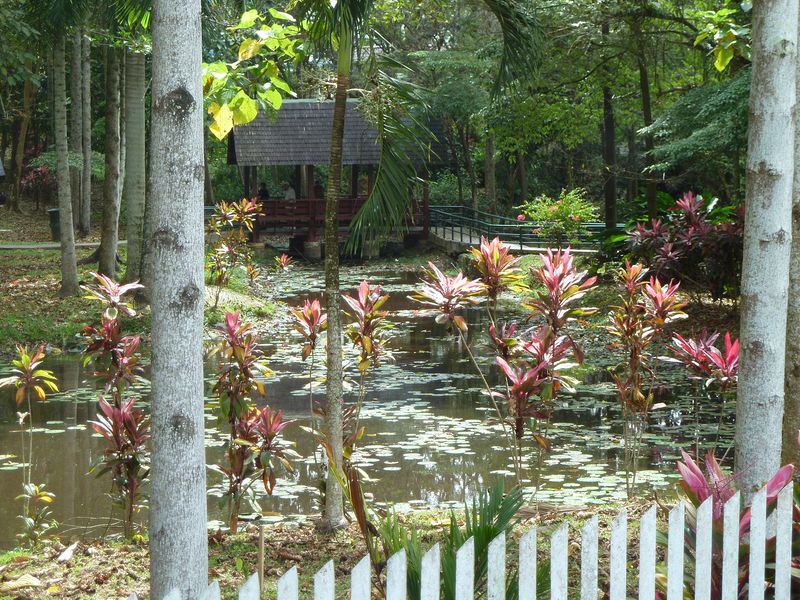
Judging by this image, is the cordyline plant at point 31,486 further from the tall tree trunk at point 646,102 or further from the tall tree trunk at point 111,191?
the tall tree trunk at point 646,102

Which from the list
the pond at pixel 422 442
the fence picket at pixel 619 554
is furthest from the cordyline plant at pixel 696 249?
the fence picket at pixel 619 554

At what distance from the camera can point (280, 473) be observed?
7617mm

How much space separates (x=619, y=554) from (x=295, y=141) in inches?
1038

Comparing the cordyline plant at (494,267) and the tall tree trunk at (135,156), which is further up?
the tall tree trunk at (135,156)

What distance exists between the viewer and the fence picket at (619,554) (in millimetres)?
2721

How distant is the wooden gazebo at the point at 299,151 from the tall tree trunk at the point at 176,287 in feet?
79.0

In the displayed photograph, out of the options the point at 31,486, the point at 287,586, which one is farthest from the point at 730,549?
the point at 31,486

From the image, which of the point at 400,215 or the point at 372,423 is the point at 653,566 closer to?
the point at 400,215

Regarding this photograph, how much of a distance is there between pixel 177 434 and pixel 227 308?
44.0 ft

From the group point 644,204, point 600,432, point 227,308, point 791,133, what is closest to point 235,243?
point 227,308

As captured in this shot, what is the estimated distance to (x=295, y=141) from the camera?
1114 inches

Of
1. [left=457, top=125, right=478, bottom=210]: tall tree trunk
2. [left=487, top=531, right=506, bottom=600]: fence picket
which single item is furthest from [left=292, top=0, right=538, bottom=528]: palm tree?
[left=457, top=125, right=478, bottom=210]: tall tree trunk

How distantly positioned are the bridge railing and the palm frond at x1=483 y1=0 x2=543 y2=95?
14.3 meters

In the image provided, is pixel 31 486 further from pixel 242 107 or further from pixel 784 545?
pixel 784 545
